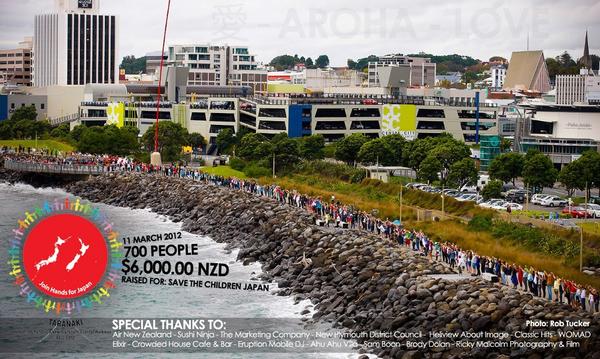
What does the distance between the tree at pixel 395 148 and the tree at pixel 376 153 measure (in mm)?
172

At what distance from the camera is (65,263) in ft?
78.4

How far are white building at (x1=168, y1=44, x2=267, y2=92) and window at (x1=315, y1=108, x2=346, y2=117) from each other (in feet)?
107

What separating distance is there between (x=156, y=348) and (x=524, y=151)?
36.0 meters

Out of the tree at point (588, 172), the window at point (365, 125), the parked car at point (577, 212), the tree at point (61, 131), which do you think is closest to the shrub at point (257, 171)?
the tree at point (588, 172)

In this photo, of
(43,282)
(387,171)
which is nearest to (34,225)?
(43,282)

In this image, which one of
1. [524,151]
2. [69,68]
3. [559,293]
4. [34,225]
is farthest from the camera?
[69,68]

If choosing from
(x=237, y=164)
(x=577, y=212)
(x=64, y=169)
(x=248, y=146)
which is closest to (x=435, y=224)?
(x=577, y=212)

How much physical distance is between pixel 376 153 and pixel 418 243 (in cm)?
2522

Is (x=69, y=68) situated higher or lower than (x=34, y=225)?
higher

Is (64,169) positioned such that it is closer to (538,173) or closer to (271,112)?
(271,112)

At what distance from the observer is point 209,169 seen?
189 feet

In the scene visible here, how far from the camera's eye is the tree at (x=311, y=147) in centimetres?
5900

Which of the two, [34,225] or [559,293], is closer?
[559,293]

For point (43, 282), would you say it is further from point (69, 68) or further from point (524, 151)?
point (69, 68)
